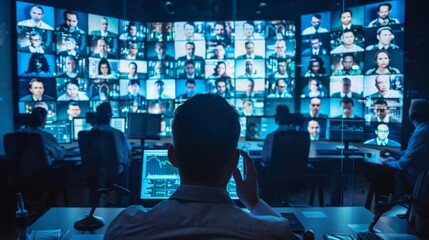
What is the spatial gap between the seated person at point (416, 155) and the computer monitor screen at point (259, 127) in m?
1.53

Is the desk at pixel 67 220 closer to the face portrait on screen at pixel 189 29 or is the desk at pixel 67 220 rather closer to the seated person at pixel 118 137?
the seated person at pixel 118 137

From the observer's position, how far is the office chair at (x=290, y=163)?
4.03 m

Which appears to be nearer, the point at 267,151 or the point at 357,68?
the point at 267,151

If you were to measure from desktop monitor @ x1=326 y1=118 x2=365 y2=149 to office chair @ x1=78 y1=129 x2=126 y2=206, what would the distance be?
2.76 m

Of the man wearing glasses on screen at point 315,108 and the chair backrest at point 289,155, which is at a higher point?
the man wearing glasses on screen at point 315,108

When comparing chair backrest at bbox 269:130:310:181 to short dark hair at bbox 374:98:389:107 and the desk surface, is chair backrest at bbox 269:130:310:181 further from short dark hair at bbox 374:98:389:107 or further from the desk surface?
the desk surface

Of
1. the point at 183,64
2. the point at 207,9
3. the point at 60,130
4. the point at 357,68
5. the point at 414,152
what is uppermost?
the point at 207,9

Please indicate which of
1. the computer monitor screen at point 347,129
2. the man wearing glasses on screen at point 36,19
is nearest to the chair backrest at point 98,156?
the man wearing glasses on screen at point 36,19

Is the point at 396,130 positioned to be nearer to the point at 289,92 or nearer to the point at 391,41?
the point at 391,41

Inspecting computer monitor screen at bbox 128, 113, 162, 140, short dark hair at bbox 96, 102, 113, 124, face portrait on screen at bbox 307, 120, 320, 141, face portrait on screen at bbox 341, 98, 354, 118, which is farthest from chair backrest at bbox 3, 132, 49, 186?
face portrait on screen at bbox 341, 98, 354, 118

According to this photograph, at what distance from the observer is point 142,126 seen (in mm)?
5000

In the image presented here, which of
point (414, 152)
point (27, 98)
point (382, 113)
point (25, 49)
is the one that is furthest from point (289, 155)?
point (25, 49)

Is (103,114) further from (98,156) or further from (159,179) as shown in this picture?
(159,179)

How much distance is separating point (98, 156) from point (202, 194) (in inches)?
134
